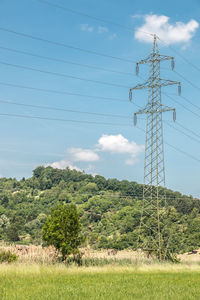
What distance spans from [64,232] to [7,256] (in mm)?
4723

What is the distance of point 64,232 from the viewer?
28.3 m

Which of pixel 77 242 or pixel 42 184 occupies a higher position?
pixel 42 184

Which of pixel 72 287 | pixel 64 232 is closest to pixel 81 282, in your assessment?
pixel 72 287

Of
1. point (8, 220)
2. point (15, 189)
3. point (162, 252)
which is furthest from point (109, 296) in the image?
point (15, 189)

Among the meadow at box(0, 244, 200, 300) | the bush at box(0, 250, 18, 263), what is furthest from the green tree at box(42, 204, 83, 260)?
the bush at box(0, 250, 18, 263)

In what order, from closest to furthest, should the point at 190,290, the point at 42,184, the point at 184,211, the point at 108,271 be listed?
the point at 190,290, the point at 108,271, the point at 184,211, the point at 42,184

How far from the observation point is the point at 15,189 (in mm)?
184125

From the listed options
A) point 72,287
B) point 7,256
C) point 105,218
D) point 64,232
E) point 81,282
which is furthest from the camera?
point 105,218

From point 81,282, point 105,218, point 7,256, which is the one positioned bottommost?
point 81,282

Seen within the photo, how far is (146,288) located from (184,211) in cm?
8404

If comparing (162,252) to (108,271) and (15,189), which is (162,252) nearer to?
(108,271)

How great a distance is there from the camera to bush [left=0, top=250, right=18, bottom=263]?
25.4 m

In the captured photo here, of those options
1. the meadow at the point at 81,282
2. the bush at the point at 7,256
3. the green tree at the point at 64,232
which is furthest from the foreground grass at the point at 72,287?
the green tree at the point at 64,232

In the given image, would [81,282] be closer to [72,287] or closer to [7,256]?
[72,287]
